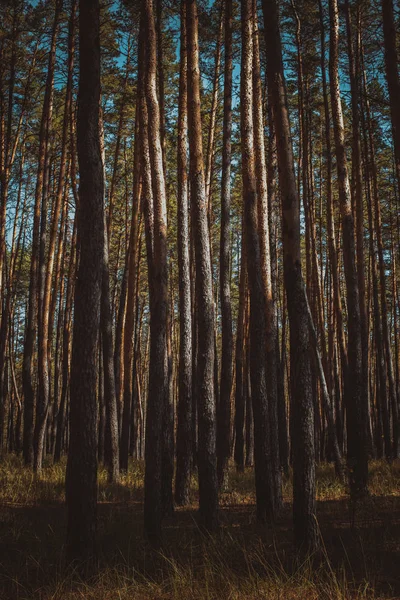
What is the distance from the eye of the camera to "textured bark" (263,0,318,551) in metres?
4.79

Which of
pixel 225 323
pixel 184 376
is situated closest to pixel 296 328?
pixel 184 376

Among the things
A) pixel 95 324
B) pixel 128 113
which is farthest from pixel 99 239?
pixel 128 113

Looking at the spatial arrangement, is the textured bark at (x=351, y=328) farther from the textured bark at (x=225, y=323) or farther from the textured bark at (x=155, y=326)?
the textured bark at (x=155, y=326)

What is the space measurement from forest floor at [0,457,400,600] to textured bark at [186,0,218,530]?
1.54ft

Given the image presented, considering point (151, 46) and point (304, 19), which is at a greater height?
point (304, 19)

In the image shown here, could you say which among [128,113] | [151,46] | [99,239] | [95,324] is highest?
[128,113]

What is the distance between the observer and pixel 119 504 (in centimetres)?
814

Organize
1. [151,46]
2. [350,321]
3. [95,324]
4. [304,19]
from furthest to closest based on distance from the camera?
[304,19] < [350,321] < [151,46] < [95,324]

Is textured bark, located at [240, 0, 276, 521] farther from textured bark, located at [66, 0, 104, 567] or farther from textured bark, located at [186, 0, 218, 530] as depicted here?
textured bark, located at [66, 0, 104, 567]

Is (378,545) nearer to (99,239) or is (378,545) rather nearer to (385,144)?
(99,239)

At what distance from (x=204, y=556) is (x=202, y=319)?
9.69 feet

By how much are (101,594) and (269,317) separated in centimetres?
509

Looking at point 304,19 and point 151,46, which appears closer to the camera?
point 151,46

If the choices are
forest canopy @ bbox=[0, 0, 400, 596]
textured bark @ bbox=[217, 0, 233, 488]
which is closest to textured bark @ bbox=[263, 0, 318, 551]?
forest canopy @ bbox=[0, 0, 400, 596]
